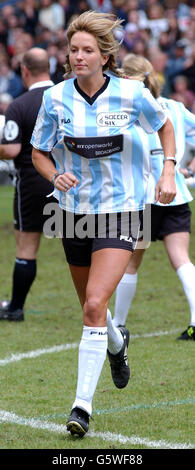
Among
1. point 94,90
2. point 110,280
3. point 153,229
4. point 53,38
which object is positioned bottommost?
point 53,38

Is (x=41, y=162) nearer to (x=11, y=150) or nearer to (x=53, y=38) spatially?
(x=11, y=150)

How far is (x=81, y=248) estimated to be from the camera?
453 centimetres

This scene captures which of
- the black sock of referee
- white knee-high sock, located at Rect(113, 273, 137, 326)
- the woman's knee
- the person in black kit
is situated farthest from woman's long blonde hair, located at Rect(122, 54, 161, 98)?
the woman's knee

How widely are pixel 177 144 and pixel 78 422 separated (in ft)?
9.38

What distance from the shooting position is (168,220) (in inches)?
256

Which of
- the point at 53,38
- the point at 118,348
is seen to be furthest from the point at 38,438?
the point at 53,38

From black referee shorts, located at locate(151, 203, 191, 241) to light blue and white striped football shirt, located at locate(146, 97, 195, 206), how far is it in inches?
4.3

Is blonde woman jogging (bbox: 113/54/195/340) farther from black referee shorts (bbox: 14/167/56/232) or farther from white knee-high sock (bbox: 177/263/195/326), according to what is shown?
black referee shorts (bbox: 14/167/56/232)

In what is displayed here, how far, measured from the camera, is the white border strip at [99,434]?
13.2 feet

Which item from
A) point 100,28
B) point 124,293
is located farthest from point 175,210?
point 100,28

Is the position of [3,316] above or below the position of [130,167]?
below

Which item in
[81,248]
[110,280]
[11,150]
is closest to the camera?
[110,280]
